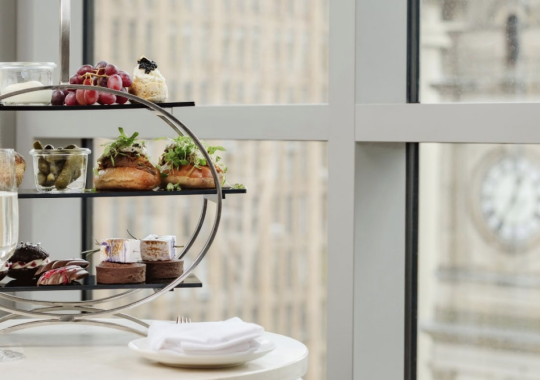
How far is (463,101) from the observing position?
1.82 m

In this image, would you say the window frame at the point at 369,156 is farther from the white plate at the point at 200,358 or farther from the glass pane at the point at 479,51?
the white plate at the point at 200,358

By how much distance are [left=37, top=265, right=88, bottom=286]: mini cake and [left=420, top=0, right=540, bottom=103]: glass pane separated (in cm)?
90

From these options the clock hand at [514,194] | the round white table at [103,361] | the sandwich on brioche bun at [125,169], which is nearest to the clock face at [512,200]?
the clock hand at [514,194]

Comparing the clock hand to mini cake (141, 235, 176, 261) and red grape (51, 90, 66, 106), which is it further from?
red grape (51, 90, 66, 106)

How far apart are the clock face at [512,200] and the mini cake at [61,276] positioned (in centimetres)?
92

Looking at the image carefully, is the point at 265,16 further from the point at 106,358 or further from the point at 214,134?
the point at 106,358

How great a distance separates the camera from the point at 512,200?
1773 millimetres

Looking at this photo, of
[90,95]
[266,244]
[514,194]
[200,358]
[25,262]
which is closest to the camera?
[200,358]

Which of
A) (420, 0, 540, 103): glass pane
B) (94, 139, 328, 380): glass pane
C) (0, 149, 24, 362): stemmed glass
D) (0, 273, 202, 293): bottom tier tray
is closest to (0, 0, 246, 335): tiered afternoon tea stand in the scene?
(0, 273, 202, 293): bottom tier tray

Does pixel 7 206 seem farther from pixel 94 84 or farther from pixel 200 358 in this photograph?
pixel 200 358

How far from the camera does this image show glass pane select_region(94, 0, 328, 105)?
202 cm

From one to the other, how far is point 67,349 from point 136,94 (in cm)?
52

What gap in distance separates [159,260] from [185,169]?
0.63 ft

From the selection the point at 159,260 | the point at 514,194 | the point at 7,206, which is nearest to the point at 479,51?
the point at 514,194
